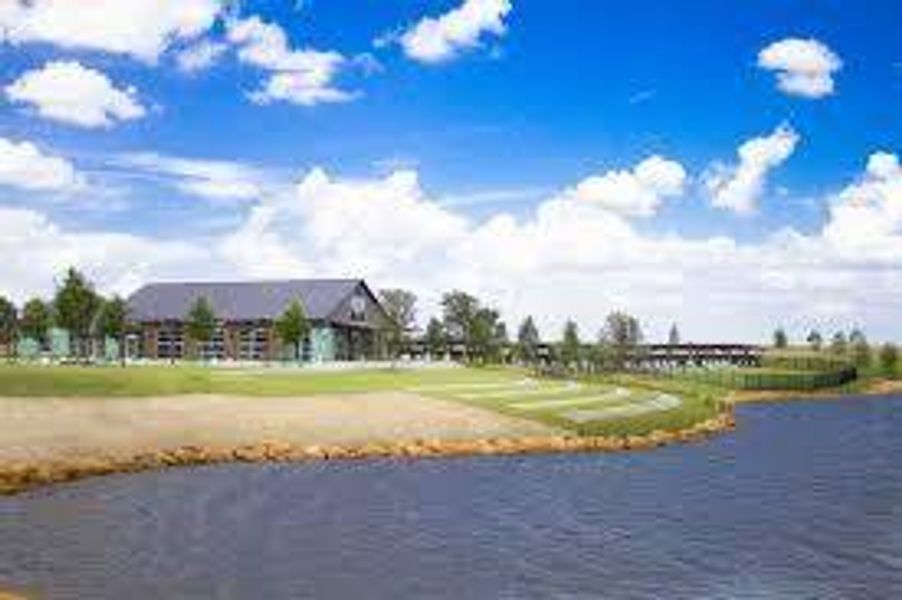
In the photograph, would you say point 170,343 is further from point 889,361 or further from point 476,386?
point 889,361

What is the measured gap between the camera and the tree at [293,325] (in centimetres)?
11577

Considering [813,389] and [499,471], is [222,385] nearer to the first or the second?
[499,471]

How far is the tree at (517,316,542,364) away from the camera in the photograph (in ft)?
518

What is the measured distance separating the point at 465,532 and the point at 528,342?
400 feet

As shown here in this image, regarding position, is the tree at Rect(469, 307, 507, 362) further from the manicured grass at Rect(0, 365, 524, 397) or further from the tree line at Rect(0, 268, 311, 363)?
the manicured grass at Rect(0, 365, 524, 397)

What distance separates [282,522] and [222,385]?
34.6 m

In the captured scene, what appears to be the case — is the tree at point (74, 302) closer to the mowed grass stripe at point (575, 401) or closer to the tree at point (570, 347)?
the mowed grass stripe at point (575, 401)

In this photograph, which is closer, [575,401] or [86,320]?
[575,401]

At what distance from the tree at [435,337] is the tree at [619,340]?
19385 mm

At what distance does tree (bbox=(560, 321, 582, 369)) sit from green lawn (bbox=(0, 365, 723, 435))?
50.3 meters

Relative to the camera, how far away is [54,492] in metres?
42.5

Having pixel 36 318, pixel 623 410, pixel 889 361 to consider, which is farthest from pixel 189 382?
pixel 889 361

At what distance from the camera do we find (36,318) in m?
135

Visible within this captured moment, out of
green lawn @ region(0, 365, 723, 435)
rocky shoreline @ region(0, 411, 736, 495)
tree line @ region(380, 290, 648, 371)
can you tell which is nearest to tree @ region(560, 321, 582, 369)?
tree line @ region(380, 290, 648, 371)
